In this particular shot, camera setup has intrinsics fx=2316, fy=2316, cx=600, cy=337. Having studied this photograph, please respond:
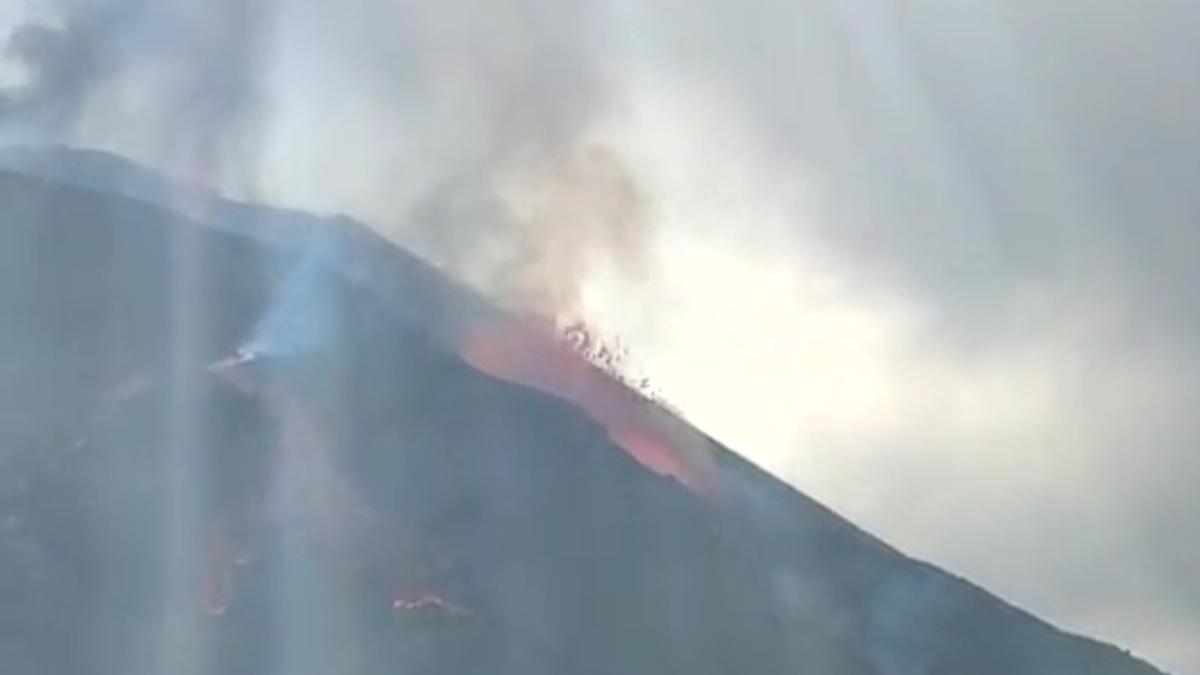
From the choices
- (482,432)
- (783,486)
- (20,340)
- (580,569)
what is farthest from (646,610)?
(20,340)

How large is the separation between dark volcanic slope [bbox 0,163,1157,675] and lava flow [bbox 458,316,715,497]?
128 centimetres

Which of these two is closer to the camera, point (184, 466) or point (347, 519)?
point (184, 466)

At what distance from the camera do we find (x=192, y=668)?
69.6m

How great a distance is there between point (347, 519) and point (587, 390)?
42.1 feet

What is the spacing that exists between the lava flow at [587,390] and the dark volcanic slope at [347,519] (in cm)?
128

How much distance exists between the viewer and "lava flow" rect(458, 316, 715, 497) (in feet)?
290

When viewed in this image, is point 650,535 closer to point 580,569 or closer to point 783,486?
point 580,569

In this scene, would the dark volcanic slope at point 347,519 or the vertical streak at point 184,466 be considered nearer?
the vertical streak at point 184,466

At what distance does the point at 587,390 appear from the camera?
89188mm

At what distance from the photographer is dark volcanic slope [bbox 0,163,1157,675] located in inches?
2854

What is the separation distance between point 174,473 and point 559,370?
1711 cm

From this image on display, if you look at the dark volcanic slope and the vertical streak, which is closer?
the vertical streak

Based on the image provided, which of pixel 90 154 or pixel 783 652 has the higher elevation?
pixel 90 154

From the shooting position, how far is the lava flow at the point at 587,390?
88500mm
